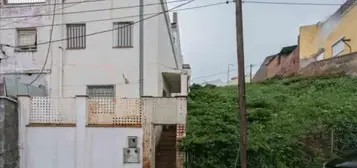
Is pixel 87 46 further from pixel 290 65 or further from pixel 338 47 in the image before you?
pixel 290 65

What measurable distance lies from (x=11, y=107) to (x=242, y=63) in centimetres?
794

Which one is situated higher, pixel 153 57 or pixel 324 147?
pixel 153 57

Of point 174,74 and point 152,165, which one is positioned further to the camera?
point 174,74

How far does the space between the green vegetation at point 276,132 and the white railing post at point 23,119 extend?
536 cm

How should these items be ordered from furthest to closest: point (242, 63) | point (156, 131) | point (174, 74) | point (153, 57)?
point (174, 74), point (153, 57), point (156, 131), point (242, 63)

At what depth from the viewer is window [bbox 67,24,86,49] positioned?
1875cm

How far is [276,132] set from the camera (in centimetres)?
1468

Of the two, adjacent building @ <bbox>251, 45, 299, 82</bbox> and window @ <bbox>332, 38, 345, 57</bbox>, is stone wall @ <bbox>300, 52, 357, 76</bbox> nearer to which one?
window @ <bbox>332, 38, 345, 57</bbox>

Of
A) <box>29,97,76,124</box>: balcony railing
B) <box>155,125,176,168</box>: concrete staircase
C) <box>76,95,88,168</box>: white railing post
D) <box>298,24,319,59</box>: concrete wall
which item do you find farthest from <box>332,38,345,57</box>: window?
<box>29,97,76,124</box>: balcony railing

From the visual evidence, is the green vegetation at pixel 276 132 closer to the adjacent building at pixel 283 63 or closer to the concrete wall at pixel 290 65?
the concrete wall at pixel 290 65

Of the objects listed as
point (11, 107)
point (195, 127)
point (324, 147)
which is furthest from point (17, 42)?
point (324, 147)

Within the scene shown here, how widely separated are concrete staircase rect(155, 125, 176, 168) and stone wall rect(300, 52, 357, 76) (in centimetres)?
1333

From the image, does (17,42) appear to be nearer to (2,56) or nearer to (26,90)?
(2,56)

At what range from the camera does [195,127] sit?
553 inches
